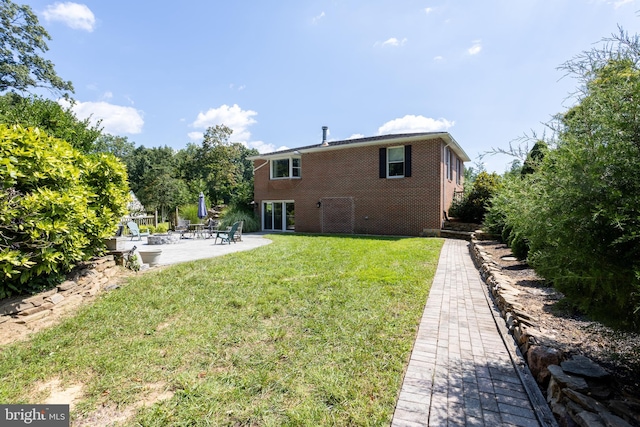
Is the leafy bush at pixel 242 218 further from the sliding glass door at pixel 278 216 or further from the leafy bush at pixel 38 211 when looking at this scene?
the leafy bush at pixel 38 211

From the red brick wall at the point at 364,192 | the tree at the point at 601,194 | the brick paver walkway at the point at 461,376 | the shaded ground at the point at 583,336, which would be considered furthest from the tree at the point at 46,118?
the red brick wall at the point at 364,192

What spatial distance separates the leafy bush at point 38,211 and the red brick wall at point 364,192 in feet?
40.9

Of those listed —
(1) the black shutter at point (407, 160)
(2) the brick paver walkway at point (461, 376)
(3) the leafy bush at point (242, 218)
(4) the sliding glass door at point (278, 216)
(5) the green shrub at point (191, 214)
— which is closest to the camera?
(2) the brick paver walkway at point (461, 376)

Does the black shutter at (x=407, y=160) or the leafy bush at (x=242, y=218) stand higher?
the black shutter at (x=407, y=160)

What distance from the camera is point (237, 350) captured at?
3.13 m

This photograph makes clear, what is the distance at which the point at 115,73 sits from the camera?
1258 centimetres

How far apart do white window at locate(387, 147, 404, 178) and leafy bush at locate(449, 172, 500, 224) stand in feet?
11.7

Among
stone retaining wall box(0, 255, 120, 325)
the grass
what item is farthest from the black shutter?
stone retaining wall box(0, 255, 120, 325)

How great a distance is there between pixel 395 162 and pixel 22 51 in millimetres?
25825

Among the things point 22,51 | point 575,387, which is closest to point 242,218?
point 575,387

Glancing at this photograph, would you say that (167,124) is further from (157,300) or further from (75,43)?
(157,300)

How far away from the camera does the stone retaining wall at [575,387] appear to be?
1809 mm

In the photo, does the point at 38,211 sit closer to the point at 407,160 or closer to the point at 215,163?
the point at 407,160

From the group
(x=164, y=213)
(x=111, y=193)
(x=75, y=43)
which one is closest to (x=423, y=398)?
(x=111, y=193)
